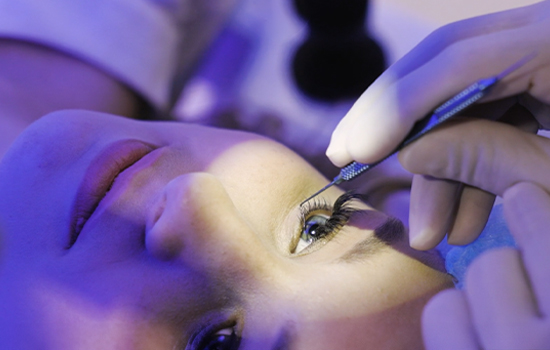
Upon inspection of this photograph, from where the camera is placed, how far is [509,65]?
0.54m

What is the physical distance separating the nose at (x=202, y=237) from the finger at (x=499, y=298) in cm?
29

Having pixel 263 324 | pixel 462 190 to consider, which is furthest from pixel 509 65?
pixel 263 324

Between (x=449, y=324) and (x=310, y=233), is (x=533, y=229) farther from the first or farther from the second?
(x=310, y=233)

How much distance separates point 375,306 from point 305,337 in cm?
12

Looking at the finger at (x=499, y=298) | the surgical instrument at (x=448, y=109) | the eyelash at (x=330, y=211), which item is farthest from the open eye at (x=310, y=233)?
the finger at (x=499, y=298)

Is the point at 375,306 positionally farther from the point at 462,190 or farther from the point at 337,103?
the point at 337,103

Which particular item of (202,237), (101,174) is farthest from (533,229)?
(101,174)

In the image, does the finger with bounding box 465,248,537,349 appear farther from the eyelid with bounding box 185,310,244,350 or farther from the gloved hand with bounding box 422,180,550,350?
the eyelid with bounding box 185,310,244,350

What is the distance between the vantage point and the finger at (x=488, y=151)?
57 cm

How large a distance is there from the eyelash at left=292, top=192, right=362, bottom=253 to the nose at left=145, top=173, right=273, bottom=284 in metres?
0.17

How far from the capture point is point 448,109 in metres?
0.50

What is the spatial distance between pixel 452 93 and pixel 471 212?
239 millimetres

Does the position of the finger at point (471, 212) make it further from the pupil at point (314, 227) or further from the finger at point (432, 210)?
the pupil at point (314, 227)

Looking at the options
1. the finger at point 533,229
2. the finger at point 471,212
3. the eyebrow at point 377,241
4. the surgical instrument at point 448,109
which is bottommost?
the eyebrow at point 377,241
